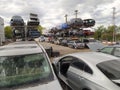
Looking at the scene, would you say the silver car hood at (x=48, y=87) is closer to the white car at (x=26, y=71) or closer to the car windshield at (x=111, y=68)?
the white car at (x=26, y=71)

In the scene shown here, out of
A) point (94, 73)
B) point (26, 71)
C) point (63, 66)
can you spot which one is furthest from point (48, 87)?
point (63, 66)

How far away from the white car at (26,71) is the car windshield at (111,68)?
1.27 m

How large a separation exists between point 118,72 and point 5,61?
2554 mm

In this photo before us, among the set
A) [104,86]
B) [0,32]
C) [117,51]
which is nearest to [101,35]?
[0,32]

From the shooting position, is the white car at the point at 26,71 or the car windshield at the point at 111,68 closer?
the white car at the point at 26,71

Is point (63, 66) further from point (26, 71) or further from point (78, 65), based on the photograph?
point (26, 71)

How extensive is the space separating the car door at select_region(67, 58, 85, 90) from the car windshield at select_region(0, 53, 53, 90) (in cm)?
130

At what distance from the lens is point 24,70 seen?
13.7ft

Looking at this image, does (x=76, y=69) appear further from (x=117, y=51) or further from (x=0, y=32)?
(x=0, y=32)

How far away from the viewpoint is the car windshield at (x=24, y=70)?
382 cm

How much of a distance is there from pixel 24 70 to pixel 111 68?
2.04 metres

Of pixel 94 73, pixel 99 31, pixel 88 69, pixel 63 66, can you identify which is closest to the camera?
Answer: pixel 94 73

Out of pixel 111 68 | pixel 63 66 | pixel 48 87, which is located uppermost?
pixel 111 68

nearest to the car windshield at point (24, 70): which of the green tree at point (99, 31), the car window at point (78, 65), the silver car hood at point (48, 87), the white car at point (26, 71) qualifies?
the white car at point (26, 71)
